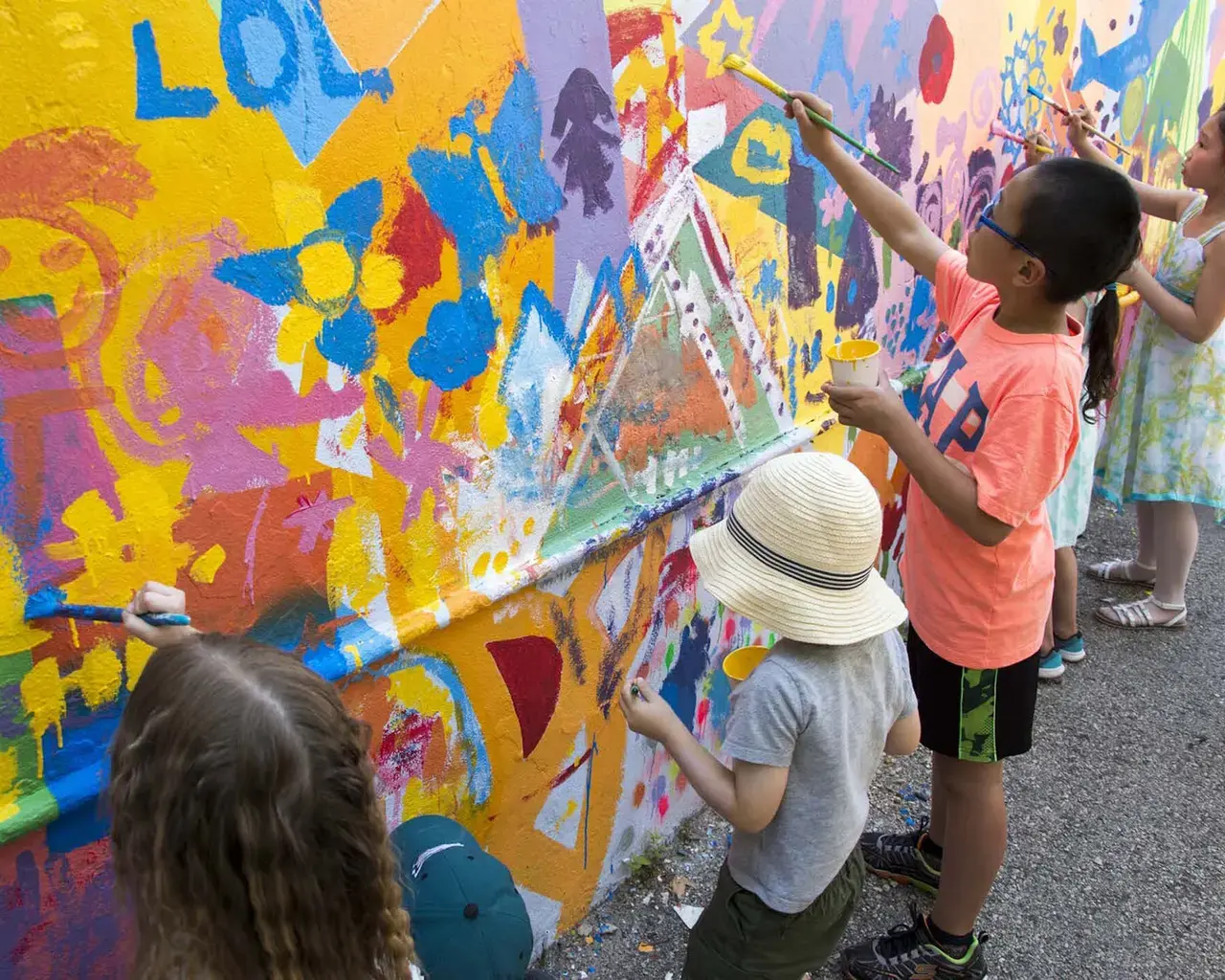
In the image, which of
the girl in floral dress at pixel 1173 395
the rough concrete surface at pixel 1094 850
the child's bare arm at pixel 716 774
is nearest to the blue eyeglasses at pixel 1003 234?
the child's bare arm at pixel 716 774

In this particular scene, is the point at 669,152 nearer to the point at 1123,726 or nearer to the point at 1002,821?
the point at 1002,821

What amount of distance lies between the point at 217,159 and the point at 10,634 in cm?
72

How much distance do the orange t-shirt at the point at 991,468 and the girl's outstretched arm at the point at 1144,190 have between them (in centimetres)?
141

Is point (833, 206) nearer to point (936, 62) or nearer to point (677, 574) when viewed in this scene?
point (936, 62)

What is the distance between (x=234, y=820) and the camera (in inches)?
39.9

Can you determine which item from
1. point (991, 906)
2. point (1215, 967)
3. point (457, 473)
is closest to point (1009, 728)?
point (991, 906)

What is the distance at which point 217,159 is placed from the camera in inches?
54.1

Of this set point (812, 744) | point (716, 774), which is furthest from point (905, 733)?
point (716, 774)

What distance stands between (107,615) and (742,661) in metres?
1.06

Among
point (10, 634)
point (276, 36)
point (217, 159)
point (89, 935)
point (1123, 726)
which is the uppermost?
point (276, 36)

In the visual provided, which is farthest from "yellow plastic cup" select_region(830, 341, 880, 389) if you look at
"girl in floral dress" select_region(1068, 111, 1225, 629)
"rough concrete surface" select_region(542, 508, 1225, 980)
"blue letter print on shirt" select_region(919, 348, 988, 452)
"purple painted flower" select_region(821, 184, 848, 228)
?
"girl in floral dress" select_region(1068, 111, 1225, 629)

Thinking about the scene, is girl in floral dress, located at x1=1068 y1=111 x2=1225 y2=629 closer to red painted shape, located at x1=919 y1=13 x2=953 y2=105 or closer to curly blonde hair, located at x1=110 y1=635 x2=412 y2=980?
red painted shape, located at x1=919 y1=13 x2=953 y2=105

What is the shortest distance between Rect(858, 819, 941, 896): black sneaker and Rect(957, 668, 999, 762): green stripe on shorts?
64 cm

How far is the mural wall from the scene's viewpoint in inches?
50.8
